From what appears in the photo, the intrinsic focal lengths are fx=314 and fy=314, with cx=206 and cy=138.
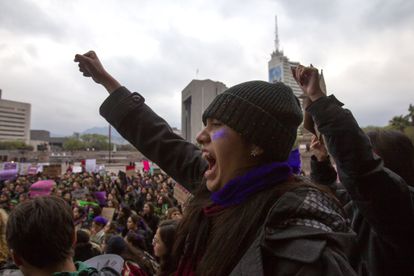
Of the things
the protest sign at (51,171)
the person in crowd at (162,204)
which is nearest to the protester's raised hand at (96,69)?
the person in crowd at (162,204)

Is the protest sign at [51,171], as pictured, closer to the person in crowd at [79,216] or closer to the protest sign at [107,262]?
the person in crowd at [79,216]

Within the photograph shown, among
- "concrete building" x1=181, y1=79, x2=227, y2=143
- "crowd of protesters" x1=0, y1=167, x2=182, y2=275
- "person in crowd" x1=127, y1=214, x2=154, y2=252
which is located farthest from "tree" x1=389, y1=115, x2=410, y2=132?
"person in crowd" x1=127, y1=214, x2=154, y2=252

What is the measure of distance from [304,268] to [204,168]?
916mm

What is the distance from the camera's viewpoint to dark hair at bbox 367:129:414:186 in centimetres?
189

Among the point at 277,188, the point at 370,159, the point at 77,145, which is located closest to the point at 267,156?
the point at 277,188

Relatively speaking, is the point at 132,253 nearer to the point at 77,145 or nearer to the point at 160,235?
the point at 160,235

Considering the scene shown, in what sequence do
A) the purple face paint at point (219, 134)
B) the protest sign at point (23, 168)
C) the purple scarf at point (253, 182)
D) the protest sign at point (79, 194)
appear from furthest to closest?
the protest sign at point (23, 168), the protest sign at point (79, 194), the purple face paint at point (219, 134), the purple scarf at point (253, 182)

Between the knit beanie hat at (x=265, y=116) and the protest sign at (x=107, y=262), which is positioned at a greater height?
the knit beanie hat at (x=265, y=116)

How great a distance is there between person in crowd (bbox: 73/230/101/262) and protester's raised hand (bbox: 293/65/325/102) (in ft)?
10.7

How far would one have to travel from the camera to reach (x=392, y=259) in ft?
5.32

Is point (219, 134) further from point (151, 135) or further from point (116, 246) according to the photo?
point (116, 246)

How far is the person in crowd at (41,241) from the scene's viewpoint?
1685mm

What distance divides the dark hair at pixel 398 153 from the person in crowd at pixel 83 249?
3.27 metres

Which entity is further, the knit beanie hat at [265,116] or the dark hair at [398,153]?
the dark hair at [398,153]
